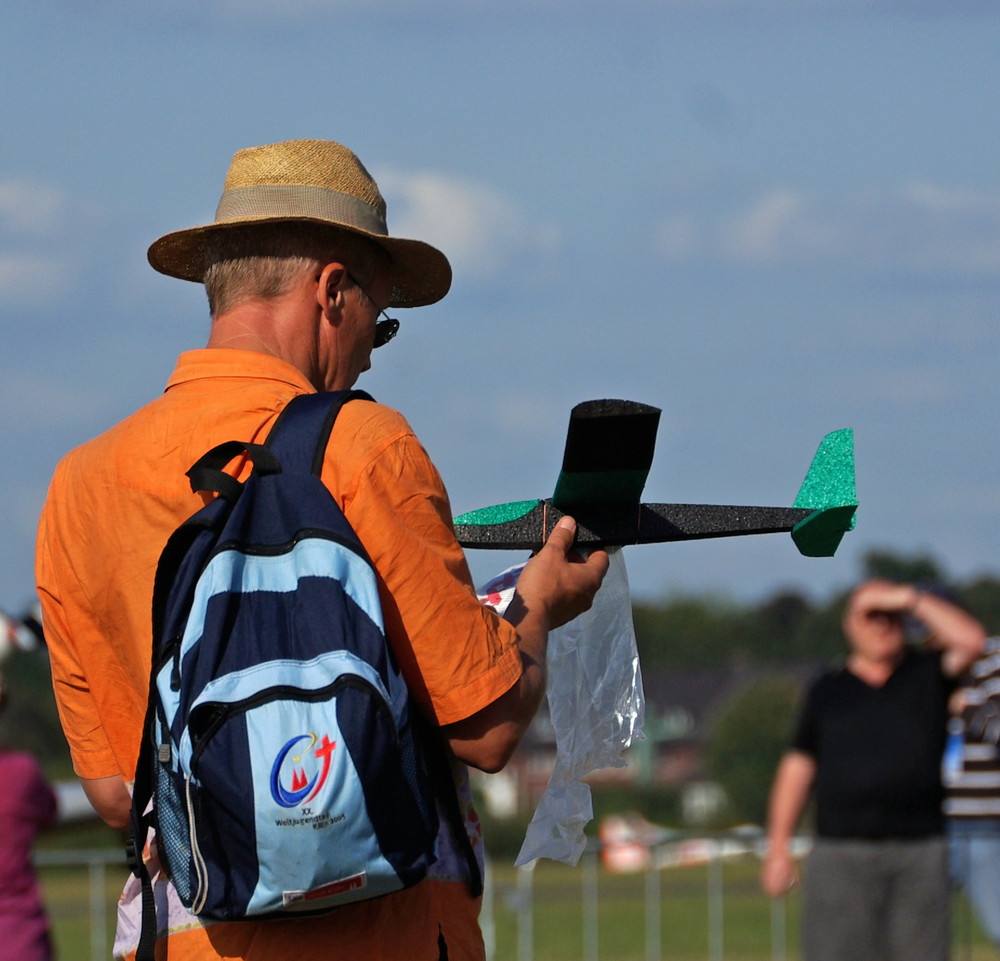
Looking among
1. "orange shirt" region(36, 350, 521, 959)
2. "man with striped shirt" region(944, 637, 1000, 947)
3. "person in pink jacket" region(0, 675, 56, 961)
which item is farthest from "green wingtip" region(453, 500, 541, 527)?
"man with striped shirt" region(944, 637, 1000, 947)

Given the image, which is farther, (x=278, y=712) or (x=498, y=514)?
(x=498, y=514)

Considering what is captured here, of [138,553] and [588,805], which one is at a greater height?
[138,553]

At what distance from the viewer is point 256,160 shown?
2344 mm

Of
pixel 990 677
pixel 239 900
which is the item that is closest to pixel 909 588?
pixel 990 677

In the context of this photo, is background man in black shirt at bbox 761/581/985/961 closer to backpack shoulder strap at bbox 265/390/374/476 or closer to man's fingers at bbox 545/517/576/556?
man's fingers at bbox 545/517/576/556

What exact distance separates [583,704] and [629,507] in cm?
47

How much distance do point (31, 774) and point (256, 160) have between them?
11.9 ft

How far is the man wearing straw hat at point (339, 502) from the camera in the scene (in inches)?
75.5

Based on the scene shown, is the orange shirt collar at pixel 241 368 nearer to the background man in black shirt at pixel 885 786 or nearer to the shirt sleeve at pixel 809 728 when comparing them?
the background man in black shirt at pixel 885 786

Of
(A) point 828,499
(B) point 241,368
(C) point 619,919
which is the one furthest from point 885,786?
(C) point 619,919

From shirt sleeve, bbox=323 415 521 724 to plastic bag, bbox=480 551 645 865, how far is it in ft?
1.98

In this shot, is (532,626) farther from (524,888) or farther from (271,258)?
(524,888)

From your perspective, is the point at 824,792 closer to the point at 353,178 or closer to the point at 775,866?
the point at 775,866

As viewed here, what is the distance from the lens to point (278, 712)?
177 cm
